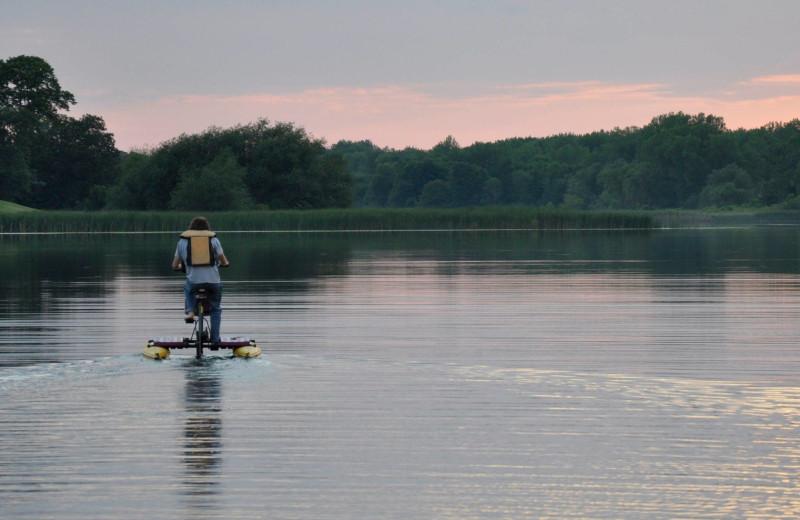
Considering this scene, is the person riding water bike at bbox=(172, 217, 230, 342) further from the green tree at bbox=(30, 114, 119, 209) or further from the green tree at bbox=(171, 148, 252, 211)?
the green tree at bbox=(30, 114, 119, 209)

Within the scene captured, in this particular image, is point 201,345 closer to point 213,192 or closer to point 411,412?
point 411,412

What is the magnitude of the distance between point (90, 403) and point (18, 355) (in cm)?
460

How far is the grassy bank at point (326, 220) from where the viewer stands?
88.8 metres

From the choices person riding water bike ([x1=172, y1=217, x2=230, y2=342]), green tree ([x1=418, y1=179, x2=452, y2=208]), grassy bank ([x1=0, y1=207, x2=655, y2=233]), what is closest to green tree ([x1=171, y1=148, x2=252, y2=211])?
grassy bank ([x1=0, y1=207, x2=655, y2=233])

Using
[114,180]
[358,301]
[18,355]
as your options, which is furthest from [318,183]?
[18,355]

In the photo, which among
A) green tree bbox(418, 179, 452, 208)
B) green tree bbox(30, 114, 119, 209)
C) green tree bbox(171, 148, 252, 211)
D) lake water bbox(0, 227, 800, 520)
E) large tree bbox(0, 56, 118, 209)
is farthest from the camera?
green tree bbox(418, 179, 452, 208)

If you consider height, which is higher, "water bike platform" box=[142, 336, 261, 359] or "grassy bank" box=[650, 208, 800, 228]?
"grassy bank" box=[650, 208, 800, 228]

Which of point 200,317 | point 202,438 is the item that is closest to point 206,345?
point 200,317

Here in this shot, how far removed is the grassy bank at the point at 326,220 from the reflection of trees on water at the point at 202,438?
75.6m

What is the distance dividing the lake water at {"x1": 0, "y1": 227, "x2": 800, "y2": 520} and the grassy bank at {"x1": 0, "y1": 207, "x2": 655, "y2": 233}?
65.0m

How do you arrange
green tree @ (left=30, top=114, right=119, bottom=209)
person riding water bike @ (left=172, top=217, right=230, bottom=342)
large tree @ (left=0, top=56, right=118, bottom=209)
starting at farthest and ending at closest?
1. green tree @ (left=30, top=114, right=119, bottom=209)
2. large tree @ (left=0, top=56, right=118, bottom=209)
3. person riding water bike @ (left=172, top=217, right=230, bottom=342)

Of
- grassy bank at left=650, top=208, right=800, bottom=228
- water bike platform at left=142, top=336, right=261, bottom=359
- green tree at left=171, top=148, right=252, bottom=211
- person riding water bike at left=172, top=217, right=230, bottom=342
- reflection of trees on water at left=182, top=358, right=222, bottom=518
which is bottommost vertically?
reflection of trees on water at left=182, top=358, right=222, bottom=518

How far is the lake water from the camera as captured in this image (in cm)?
827

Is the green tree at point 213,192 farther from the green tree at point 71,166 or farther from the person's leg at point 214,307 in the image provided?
the person's leg at point 214,307
